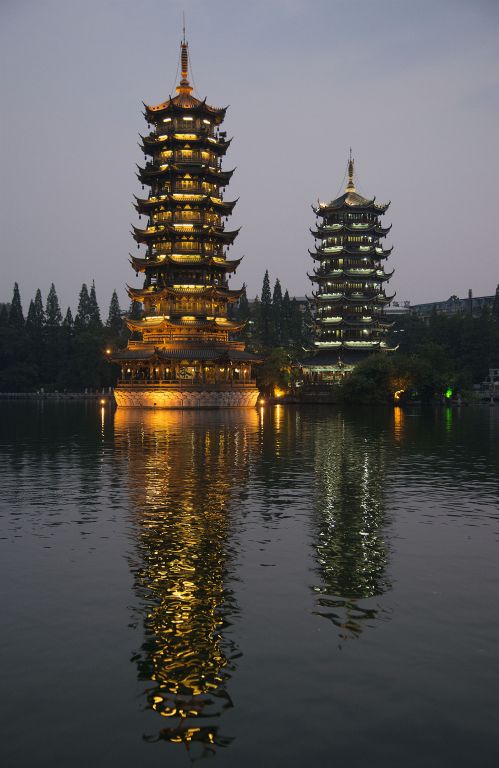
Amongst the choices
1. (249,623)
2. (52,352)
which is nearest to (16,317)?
(52,352)

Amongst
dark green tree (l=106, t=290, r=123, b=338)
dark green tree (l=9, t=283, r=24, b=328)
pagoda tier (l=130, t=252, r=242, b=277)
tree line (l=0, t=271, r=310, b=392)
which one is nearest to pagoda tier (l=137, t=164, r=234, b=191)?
pagoda tier (l=130, t=252, r=242, b=277)

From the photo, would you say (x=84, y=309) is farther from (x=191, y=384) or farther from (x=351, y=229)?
(x=191, y=384)

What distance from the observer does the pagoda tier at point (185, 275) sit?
76.3 m

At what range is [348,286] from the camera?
103250 millimetres

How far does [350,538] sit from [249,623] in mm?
5787

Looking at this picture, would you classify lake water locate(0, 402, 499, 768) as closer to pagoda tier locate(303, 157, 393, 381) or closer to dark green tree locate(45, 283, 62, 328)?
pagoda tier locate(303, 157, 393, 381)

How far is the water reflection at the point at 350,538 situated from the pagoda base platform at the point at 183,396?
42.7m

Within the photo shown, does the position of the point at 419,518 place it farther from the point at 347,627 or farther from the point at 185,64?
the point at 185,64

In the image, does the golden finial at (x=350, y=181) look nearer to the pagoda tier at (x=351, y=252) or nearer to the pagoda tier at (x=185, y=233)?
the pagoda tier at (x=351, y=252)

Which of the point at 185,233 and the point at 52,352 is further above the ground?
the point at 185,233

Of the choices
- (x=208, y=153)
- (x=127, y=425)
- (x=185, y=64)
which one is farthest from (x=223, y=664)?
(x=185, y=64)

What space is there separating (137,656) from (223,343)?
70237 millimetres

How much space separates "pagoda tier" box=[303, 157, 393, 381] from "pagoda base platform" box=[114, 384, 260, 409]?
26823mm

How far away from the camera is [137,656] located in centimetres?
941
